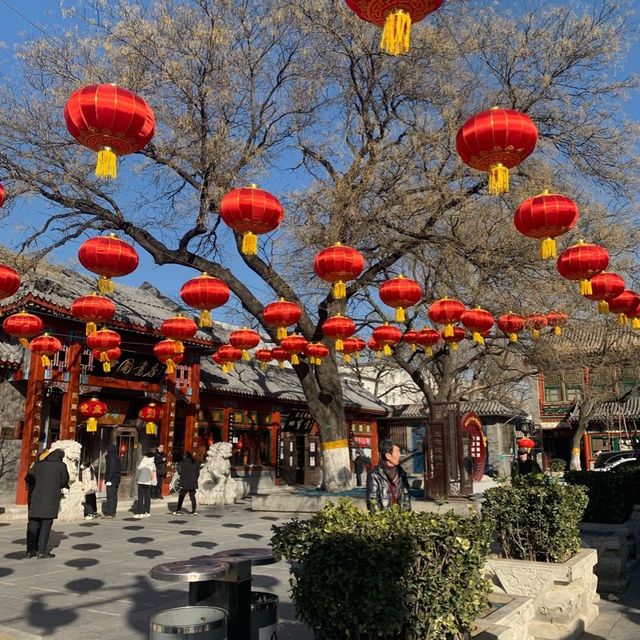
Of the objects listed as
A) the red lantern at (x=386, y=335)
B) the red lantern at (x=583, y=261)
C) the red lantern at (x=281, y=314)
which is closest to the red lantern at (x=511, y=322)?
the red lantern at (x=386, y=335)

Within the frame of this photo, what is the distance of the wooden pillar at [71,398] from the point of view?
48.8 ft

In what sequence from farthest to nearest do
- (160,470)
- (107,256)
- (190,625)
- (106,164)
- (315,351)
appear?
(160,470)
(315,351)
(107,256)
(106,164)
(190,625)

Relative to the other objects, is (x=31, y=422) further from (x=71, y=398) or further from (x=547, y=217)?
(x=547, y=217)

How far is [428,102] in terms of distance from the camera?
15.2m

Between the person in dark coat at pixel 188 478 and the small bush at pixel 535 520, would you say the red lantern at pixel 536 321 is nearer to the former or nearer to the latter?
the person in dark coat at pixel 188 478

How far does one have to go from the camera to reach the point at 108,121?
20.2 feet

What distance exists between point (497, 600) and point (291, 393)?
18900 mm

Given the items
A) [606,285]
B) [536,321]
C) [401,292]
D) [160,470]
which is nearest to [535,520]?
[606,285]

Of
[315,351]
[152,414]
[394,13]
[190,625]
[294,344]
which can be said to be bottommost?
[190,625]

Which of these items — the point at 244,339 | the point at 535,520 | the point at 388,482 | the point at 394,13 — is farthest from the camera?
the point at 244,339

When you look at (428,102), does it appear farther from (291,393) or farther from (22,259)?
(291,393)

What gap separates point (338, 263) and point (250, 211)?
2176 millimetres

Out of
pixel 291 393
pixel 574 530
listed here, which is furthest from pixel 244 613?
pixel 291 393

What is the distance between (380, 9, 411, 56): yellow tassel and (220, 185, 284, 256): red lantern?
3.68m
